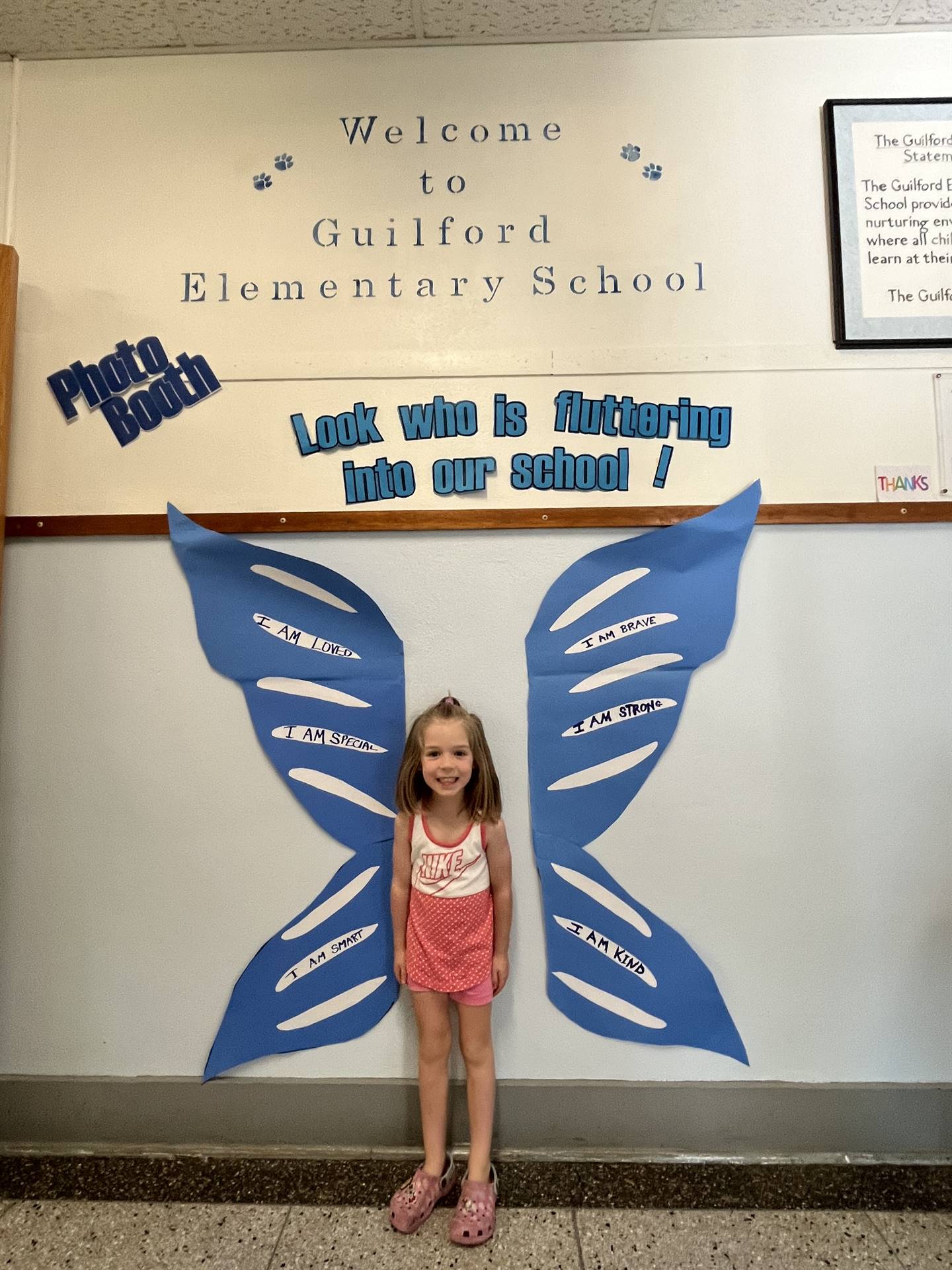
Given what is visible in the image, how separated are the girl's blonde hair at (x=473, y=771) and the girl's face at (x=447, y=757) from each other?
16 millimetres

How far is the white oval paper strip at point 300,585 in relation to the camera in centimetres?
165

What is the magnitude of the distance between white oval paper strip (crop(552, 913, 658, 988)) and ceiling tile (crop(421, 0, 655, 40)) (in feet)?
7.01

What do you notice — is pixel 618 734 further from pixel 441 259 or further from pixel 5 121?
pixel 5 121

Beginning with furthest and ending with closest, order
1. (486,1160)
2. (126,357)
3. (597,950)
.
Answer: (126,357), (597,950), (486,1160)

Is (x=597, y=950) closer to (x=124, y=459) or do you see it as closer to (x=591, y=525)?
(x=591, y=525)

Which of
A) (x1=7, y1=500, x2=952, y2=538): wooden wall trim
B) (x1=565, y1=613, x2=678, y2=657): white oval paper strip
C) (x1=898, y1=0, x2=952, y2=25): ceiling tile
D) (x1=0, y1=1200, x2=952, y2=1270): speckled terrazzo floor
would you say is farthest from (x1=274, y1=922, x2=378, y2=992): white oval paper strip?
(x1=898, y1=0, x2=952, y2=25): ceiling tile

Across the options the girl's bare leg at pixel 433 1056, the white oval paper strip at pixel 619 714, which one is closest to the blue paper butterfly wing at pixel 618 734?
the white oval paper strip at pixel 619 714

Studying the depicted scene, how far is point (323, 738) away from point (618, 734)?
693 millimetres

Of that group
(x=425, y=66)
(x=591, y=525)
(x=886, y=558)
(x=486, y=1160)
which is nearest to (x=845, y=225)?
(x=886, y=558)

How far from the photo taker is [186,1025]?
1.62 metres

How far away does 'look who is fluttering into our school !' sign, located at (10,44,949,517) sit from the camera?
1.66m

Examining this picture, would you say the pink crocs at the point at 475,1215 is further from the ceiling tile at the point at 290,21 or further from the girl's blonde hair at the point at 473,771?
the ceiling tile at the point at 290,21

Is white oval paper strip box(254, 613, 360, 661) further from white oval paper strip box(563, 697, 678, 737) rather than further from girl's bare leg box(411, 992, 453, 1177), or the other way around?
girl's bare leg box(411, 992, 453, 1177)

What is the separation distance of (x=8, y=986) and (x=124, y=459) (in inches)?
50.5
